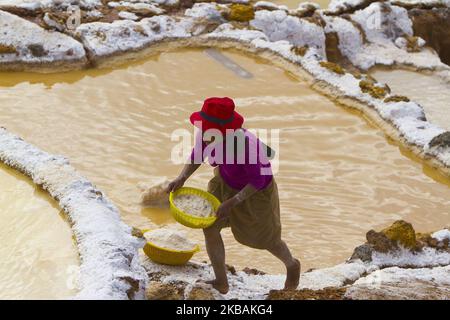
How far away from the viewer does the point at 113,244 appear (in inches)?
151

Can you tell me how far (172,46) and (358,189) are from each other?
3.60 meters

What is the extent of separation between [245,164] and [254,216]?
324mm

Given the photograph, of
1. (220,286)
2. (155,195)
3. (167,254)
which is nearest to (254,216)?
(220,286)

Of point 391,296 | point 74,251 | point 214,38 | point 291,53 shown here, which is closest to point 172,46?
point 214,38

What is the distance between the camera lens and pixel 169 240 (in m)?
4.18

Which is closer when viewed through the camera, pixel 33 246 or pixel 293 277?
pixel 293 277

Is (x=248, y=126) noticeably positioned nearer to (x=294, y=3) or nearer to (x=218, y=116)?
(x=218, y=116)

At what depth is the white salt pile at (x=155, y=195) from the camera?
556 centimetres

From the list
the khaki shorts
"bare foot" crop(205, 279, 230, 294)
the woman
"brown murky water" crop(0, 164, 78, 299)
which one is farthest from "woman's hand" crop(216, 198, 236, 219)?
"brown murky water" crop(0, 164, 78, 299)

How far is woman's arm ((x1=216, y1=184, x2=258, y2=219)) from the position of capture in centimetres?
367

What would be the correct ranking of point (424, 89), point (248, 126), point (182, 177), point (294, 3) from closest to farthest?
point (182, 177), point (248, 126), point (424, 89), point (294, 3)

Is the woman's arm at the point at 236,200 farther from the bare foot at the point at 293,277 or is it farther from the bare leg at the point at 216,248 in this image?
the bare foot at the point at 293,277

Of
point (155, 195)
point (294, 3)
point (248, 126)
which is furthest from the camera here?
point (294, 3)
